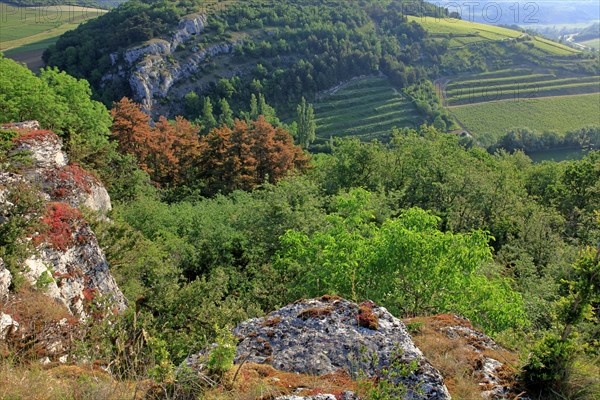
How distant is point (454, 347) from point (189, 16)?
576 feet

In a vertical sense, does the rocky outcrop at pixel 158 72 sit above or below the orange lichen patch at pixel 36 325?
above

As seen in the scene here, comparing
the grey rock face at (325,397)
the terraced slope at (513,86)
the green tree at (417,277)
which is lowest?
the terraced slope at (513,86)

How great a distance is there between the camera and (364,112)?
149875 millimetres

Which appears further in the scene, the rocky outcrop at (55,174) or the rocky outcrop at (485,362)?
the rocky outcrop at (55,174)

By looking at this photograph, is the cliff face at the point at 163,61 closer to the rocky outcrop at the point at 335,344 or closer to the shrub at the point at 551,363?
the rocky outcrop at the point at 335,344

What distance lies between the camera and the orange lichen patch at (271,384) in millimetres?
7258

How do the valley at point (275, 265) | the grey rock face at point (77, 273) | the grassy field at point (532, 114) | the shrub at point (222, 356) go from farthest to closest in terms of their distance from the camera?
1. the grassy field at point (532, 114)
2. the grey rock face at point (77, 273)
3. the valley at point (275, 265)
4. the shrub at point (222, 356)

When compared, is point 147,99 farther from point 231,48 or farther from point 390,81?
point 390,81

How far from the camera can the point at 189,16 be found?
531 ft

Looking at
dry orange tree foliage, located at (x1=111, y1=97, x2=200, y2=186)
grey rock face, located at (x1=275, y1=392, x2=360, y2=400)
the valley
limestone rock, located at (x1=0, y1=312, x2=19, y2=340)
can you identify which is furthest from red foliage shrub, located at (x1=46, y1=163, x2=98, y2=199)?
dry orange tree foliage, located at (x1=111, y1=97, x2=200, y2=186)

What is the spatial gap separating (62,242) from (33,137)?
8.12 m

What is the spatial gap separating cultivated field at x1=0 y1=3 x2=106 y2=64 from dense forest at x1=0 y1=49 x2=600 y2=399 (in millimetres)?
132045

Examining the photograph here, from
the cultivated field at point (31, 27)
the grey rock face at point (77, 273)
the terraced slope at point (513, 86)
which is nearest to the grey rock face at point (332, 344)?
the grey rock face at point (77, 273)

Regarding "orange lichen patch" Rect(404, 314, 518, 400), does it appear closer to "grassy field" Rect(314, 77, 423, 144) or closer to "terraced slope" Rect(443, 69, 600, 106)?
"grassy field" Rect(314, 77, 423, 144)
